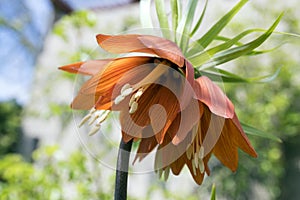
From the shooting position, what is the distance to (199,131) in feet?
1.24

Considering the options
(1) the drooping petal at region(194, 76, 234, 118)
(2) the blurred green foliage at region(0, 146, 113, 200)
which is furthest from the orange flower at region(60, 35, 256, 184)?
(2) the blurred green foliage at region(0, 146, 113, 200)

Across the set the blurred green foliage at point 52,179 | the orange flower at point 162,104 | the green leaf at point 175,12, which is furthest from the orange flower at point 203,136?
the blurred green foliage at point 52,179

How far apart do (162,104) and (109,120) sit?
0.40 meters

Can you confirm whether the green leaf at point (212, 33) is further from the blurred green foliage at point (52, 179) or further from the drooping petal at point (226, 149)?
the blurred green foliage at point (52, 179)

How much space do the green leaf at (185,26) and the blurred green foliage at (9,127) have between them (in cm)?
493

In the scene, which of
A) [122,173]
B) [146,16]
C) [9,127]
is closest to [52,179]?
[146,16]

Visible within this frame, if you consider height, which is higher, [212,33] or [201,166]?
[212,33]

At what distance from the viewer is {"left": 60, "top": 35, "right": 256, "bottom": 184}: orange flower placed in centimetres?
35

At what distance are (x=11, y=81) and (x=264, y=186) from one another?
350 centimetres

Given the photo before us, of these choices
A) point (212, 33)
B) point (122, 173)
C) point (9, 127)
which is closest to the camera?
point (122, 173)

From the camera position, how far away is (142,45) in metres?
0.35

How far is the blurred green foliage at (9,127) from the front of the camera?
5391 mm

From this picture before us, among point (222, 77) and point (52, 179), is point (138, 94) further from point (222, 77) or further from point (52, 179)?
point (52, 179)

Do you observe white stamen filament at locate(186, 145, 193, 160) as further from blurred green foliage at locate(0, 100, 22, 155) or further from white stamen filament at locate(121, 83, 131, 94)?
blurred green foliage at locate(0, 100, 22, 155)
